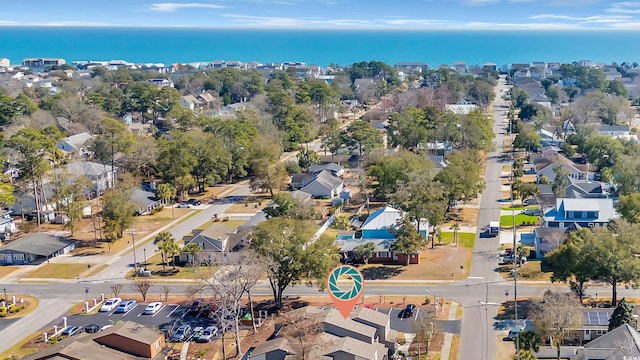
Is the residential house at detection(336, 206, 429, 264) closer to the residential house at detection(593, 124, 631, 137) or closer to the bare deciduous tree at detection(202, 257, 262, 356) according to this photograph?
the bare deciduous tree at detection(202, 257, 262, 356)

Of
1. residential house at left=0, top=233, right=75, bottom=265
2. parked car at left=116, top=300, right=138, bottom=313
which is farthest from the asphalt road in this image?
residential house at left=0, top=233, right=75, bottom=265

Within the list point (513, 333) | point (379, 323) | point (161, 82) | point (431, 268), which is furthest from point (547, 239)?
point (161, 82)

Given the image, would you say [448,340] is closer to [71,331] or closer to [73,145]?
[71,331]

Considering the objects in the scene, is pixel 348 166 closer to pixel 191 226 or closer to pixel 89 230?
pixel 191 226

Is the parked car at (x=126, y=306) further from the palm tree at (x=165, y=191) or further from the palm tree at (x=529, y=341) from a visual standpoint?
the palm tree at (x=529, y=341)

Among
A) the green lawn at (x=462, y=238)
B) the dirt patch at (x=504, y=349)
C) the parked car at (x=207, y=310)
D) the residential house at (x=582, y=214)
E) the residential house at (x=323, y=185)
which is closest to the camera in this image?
the dirt patch at (x=504, y=349)

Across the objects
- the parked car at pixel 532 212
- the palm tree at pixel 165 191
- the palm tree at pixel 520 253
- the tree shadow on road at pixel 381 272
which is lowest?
the tree shadow on road at pixel 381 272

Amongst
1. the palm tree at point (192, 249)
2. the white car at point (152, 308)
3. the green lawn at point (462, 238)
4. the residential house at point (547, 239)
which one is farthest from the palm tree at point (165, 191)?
the residential house at point (547, 239)

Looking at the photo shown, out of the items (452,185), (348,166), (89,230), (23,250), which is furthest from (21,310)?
(348,166)
